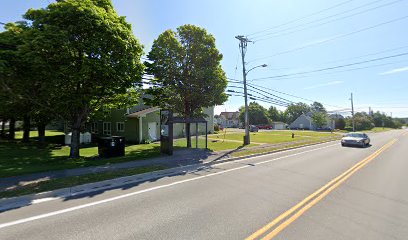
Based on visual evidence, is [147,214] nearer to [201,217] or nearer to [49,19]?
[201,217]

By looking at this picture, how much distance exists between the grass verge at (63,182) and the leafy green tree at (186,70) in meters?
10.2

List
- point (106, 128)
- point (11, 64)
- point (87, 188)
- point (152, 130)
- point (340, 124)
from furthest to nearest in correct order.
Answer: point (340, 124) → point (106, 128) → point (152, 130) → point (11, 64) → point (87, 188)

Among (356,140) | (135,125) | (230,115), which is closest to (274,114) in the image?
(230,115)

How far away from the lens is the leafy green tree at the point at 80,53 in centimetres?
1207

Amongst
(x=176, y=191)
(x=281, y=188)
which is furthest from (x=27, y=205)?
(x=281, y=188)

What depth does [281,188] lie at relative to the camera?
8.71 m

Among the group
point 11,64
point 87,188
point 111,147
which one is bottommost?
point 87,188

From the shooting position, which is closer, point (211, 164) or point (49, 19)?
point (49, 19)

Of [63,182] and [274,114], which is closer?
[63,182]

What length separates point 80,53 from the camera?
524 inches

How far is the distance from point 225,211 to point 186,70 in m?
16.3

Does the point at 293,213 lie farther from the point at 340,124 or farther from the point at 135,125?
the point at 340,124

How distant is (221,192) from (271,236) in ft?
10.5

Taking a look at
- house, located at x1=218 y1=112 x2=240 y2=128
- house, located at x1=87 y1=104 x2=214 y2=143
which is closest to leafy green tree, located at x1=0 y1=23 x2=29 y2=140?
house, located at x1=87 y1=104 x2=214 y2=143
